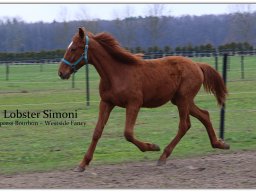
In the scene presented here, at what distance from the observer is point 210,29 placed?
24.0 m

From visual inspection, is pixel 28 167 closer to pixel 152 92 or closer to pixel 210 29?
pixel 152 92

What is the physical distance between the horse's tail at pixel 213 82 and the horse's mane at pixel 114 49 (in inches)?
56.9

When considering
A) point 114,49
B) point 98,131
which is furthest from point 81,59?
point 98,131

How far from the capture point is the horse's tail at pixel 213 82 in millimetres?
7297

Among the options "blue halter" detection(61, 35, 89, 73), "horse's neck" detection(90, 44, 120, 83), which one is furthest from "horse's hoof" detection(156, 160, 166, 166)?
"blue halter" detection(61, 35, 89, 73)

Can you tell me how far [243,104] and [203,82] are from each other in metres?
6.69

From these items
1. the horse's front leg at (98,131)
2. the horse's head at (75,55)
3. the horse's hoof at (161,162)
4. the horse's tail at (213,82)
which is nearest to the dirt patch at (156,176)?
the horse's hoof at (161,162)

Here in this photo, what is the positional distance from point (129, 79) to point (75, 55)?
767 mm

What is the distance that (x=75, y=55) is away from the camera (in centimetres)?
608

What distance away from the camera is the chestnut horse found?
605cm

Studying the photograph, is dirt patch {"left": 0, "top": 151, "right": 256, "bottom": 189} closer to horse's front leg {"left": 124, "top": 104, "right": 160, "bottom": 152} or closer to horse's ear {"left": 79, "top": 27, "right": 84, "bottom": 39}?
horse's front leg {"left": 124, "top": 104, "right": 160, "bottom": 152}

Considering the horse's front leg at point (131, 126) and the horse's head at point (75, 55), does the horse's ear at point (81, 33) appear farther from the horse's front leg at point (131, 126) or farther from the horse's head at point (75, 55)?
the horse's front leg at point (131, 126)

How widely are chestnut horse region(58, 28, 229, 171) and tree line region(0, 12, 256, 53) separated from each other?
439 inches

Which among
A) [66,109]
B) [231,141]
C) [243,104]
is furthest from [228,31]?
[231,141]
